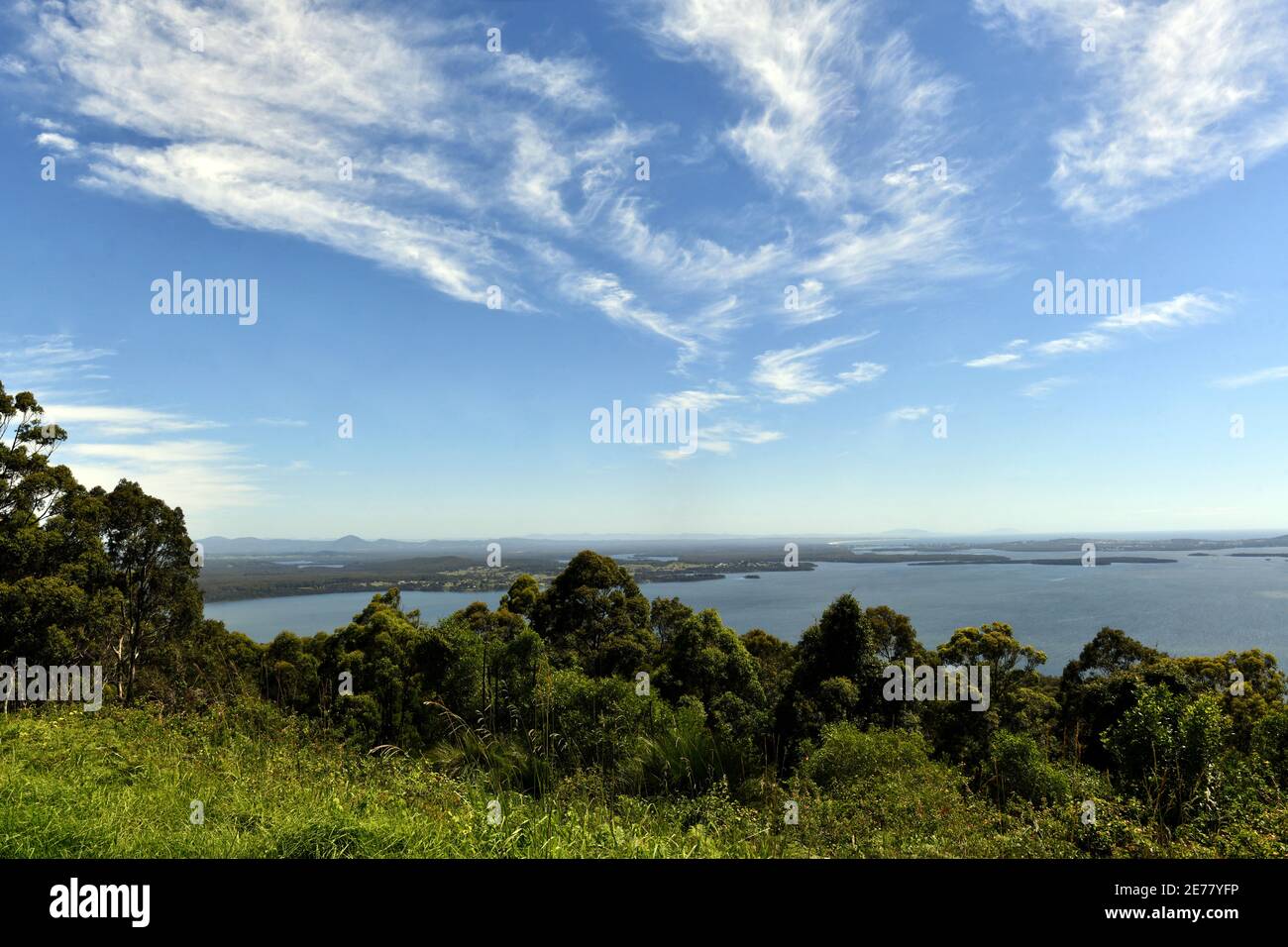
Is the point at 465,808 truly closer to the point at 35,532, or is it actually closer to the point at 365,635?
the point at 35,532

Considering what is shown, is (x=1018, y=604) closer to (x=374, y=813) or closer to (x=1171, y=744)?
(x=1171, y=744)

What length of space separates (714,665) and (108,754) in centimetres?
1058

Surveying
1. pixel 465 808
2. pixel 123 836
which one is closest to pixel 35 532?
pixel 123 836

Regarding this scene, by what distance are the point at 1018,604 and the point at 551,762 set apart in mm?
73659

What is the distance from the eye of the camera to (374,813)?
3.21 metres

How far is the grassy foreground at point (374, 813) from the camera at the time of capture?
2.82 meters

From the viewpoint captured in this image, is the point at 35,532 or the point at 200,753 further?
the point at 35,532

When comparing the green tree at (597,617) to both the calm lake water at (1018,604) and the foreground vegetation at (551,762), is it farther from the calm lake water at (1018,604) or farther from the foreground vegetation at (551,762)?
the calm lake water at (1018,604)

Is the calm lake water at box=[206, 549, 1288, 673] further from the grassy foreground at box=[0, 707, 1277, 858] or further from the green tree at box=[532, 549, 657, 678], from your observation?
the grassy foreground at box=[0, 707, 1277, 858]

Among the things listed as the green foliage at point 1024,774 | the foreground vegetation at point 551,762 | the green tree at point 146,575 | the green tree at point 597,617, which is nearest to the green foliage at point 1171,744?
the foreground vegetation at point 551,762

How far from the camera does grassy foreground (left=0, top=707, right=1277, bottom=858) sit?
282cm
